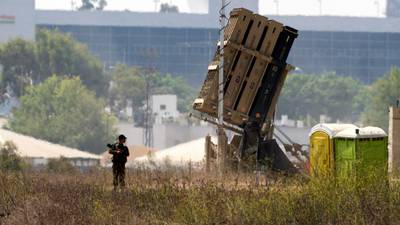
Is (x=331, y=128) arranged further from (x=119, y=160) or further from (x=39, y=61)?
(x=39, y=61)

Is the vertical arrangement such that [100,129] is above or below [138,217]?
below

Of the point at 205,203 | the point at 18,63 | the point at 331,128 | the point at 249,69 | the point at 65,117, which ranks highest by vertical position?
the point at 249,69

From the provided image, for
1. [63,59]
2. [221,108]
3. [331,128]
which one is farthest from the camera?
[63,59]

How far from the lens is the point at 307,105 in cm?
18000

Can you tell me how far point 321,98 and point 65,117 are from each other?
55255mm

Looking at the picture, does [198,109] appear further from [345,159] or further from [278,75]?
[345,159]

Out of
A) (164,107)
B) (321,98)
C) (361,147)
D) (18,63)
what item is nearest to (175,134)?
(18,63)

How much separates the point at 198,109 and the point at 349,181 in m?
12.8

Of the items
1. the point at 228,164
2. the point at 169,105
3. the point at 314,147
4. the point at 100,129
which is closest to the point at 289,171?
the point at 228,164

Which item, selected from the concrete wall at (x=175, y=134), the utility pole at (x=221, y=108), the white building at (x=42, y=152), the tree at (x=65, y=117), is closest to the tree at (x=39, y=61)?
the tree at (x=65, y=117)

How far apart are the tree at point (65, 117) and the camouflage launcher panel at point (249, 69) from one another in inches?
3740

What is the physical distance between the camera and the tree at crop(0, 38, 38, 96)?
15975cm

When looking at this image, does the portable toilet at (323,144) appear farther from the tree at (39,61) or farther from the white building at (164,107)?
the white building at (164,107)

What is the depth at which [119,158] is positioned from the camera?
88.6 feet
